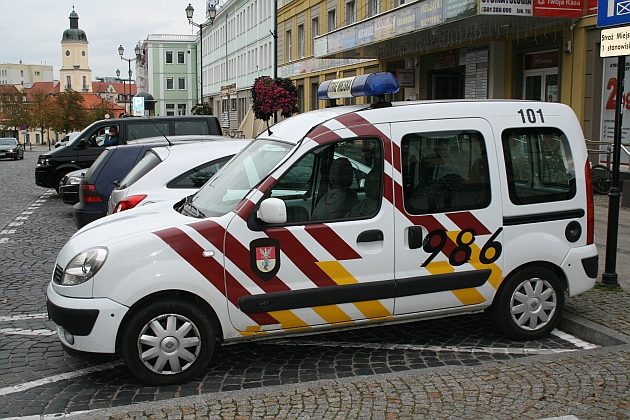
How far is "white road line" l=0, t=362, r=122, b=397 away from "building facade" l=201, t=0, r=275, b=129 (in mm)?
44938

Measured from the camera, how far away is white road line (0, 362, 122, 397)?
16.6ft

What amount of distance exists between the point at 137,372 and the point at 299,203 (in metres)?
1.64

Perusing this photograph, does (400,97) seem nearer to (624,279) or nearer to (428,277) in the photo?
(624,279)

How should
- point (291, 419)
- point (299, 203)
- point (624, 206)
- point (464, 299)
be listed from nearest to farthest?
point (291, 419) → point (299, 203) → point (464, 299) → point (624, 206)

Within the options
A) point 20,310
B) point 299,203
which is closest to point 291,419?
point 299,203

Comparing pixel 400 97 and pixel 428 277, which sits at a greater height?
pixel 400 97

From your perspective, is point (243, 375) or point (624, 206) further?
point (624, 206)

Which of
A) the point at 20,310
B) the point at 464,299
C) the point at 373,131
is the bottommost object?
the point at 20,310

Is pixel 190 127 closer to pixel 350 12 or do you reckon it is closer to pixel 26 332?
pixel 26 332

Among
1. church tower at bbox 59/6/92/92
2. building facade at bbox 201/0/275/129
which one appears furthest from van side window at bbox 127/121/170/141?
church tower at bbox 59/6/92/92

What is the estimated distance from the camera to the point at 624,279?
25.1 feet

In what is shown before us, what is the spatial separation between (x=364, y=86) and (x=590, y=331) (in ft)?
9.19

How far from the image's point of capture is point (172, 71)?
103 metres

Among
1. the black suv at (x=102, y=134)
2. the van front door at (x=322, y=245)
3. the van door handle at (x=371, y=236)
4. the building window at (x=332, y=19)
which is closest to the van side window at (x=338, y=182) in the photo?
the van front door at (x=322, y=245)
